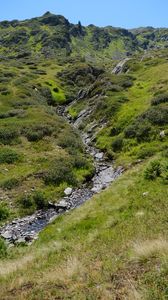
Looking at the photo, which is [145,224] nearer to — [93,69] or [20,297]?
[20,297]

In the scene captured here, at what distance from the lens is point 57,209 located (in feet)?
92.5

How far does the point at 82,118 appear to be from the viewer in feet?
195

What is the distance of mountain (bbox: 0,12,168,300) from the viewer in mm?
10969

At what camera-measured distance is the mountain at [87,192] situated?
432 inches

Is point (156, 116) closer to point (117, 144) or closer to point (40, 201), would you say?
point (117, 144)

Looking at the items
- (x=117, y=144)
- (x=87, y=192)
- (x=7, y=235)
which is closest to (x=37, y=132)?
(x=117, y=144)

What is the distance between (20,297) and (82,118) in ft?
164

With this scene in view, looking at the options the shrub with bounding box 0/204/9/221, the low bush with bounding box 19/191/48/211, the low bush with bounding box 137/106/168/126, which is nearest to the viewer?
the shrub with bounding box 0/204/9/221

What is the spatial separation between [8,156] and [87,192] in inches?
380

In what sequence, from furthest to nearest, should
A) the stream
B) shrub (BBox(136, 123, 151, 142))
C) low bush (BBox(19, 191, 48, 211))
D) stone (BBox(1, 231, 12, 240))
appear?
shrub (BBox(136, 123, 151, 142))
low bush (BBox(19, 191, 48, 211))
the stream
stone (BBox(1, 231, 12, 240))

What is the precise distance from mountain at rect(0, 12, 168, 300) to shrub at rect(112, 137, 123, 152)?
114mm

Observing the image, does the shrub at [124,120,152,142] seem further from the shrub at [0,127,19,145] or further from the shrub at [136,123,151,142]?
the shrub at [0,127,19,145]

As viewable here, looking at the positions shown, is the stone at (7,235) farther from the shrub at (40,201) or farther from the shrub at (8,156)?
the shrub at (8,156)

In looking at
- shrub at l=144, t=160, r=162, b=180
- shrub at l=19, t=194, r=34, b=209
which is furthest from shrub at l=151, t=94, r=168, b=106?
shrub at l=19, t=194, r=34, b=209
